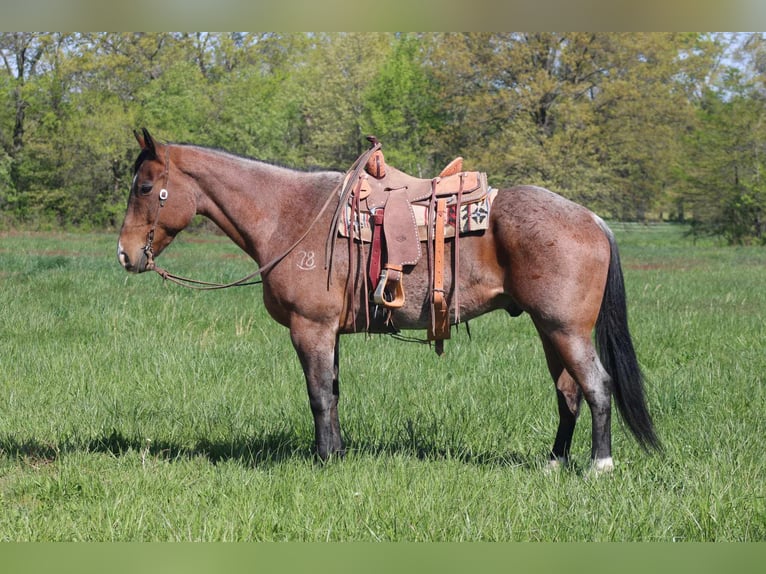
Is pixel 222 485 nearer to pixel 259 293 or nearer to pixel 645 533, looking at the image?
pixel 645 533

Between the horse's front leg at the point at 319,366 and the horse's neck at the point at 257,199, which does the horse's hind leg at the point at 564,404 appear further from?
the horse's neck at the point at 257,199

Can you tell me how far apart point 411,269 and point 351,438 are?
1.48 m

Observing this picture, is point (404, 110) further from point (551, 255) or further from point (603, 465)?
point (603, 465)

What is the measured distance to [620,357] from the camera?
4.99 metres

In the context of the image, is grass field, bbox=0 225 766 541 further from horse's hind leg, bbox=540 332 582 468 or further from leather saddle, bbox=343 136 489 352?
leather saddle, bbox=343 136 489 352

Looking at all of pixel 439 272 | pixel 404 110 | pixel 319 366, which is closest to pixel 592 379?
pixel 439 272

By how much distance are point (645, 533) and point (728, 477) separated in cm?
100

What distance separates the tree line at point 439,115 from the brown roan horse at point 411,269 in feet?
104

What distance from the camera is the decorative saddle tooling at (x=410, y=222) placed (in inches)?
190

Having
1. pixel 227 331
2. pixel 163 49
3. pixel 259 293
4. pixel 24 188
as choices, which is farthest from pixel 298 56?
pixel 227 331

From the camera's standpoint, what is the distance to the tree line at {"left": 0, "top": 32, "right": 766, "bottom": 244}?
37.2 metres

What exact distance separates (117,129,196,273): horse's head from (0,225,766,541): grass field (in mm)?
1340

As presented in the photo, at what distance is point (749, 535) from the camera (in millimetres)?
3900

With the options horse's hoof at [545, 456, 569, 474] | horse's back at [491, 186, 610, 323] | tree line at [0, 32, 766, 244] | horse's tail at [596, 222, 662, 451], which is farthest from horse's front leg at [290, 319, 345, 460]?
tree line at [0, 32, 766, 244]
